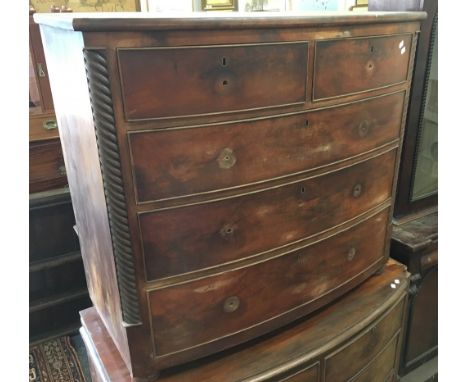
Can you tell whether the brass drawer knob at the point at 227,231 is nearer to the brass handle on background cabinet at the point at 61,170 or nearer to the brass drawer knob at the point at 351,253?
the brass drawer knob at the point at 351,253

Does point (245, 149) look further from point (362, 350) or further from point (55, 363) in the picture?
point (55, 363)

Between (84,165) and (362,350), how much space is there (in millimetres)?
1091

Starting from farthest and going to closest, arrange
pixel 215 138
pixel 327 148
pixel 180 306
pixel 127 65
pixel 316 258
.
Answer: pixel 316 258 < pixel 327 148 < pixel 180 306 < pixel 215 138 < pixel 127 65

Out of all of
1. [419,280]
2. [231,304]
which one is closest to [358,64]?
[231,304]

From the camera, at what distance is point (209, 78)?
945 millimetres

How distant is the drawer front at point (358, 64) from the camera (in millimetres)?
1109

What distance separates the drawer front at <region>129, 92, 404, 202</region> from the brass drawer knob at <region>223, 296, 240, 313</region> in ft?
1.09

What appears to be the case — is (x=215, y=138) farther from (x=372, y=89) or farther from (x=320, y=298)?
(x=320, y=298)

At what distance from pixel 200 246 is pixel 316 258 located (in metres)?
0.43

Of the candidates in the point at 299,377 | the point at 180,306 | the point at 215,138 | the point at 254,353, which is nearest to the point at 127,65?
the point at 215,138

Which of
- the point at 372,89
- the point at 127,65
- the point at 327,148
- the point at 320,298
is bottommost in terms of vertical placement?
the point at 320,298

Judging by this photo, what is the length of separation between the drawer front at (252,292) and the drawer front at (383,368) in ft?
1.14

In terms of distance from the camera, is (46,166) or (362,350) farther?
(46,166)

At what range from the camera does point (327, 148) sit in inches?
47.9
